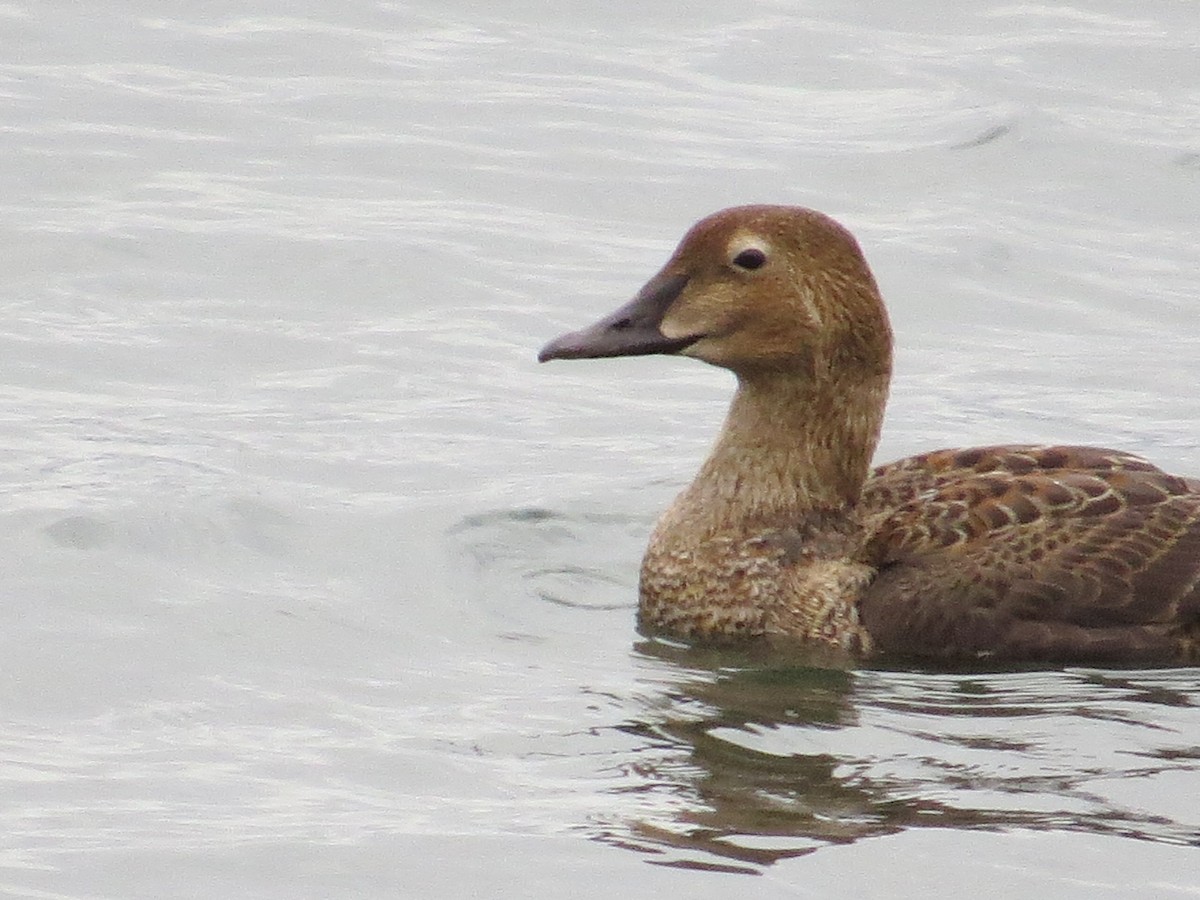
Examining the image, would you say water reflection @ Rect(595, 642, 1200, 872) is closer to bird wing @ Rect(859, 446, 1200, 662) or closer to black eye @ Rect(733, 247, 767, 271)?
bird wing @ Rect(859, 446, 1200, 662)

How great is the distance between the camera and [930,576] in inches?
391

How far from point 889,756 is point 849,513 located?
201 cm

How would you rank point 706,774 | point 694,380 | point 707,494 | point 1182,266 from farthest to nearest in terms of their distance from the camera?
point 1182,266
point 694,380
point 707,494
point 706,774

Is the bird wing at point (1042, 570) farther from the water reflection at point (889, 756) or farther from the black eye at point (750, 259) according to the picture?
the black eye at point (750, 259)

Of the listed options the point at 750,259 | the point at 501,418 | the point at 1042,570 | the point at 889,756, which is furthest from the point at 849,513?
the point at 501,418

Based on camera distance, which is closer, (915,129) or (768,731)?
(768,731)

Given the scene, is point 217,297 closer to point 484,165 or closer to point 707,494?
point 484,165

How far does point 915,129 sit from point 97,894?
1125cm

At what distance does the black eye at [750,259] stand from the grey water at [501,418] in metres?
1.40

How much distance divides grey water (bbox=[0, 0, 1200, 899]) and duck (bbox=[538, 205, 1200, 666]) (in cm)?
28

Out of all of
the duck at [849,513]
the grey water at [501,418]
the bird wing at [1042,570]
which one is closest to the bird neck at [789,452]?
the duck at [849,513]

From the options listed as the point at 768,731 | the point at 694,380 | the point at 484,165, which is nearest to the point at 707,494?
the point at 768,731

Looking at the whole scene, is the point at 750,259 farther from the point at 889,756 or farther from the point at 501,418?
the point at 501,418

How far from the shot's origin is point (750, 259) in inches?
407
